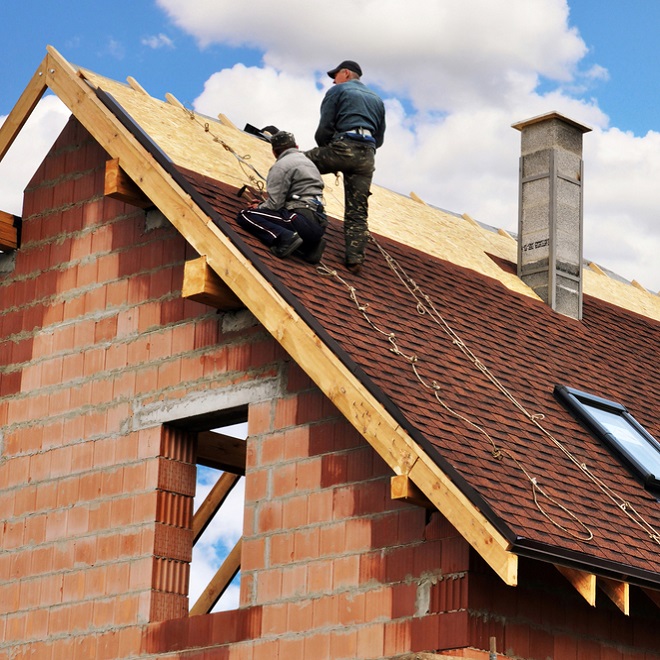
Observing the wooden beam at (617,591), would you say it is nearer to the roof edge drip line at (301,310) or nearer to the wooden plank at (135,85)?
the roof edge drip line at (301,310)

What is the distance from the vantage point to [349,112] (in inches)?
555

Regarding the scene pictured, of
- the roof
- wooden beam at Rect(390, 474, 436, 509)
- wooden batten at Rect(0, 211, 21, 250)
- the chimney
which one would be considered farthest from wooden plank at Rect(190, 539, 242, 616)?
wooden beam at Rect(390, 474, 436, 509)

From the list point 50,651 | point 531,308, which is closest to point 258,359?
point 50,651

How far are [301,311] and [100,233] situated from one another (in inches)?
139

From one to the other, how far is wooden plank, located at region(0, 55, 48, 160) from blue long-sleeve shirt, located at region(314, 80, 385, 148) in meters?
3.03

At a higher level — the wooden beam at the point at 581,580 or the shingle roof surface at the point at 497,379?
the shingle roof surface at the point at 497,379

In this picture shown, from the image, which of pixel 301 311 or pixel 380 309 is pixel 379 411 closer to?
pixel 301 311

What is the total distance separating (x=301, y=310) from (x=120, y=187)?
289 centimetres

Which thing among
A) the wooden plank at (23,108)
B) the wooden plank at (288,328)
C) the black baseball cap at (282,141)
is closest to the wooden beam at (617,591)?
the wooden plank at (288,328)

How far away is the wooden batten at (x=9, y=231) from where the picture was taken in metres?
15.2

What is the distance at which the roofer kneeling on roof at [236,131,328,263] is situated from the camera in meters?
13.0

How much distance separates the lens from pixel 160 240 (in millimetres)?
13961

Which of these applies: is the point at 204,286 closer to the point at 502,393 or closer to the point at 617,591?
the point at 502,393

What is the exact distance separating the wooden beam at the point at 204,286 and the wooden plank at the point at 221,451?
4103mm
